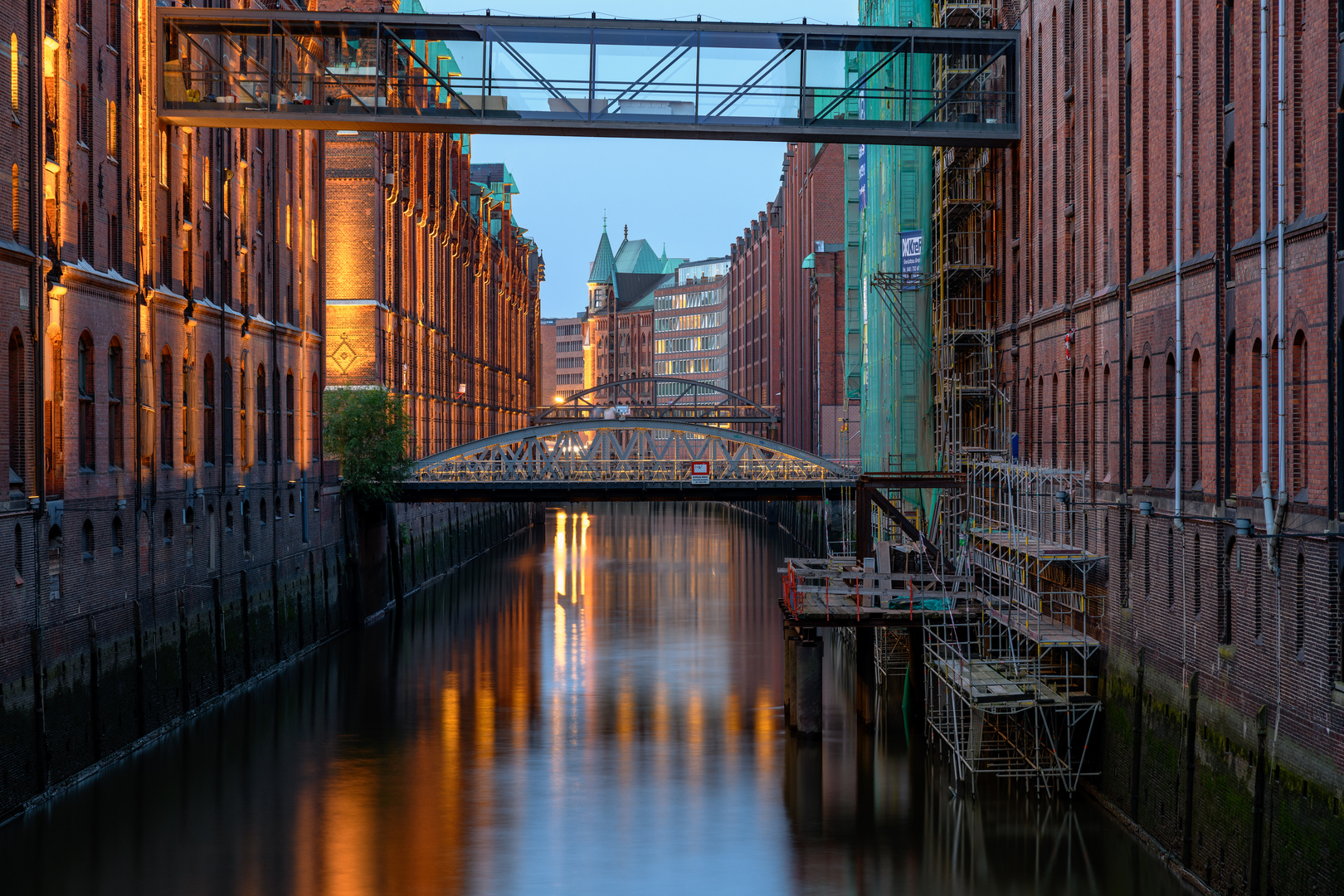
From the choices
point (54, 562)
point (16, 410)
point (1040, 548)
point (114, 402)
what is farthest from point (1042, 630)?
point (114, 402)

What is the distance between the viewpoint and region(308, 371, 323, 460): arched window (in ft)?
150

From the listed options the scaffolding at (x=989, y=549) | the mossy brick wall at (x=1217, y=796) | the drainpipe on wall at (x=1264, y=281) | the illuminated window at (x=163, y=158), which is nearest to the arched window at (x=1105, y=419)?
the scaffolding at (x=989, y=549)

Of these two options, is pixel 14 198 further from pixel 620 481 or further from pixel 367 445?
pixel 620 481

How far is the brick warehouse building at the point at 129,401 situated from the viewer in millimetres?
24031

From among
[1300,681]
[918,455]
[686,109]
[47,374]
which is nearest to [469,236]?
[918,455]

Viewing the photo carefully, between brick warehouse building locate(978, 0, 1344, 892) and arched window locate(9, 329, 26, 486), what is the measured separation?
56.0ft

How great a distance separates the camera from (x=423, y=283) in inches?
2724

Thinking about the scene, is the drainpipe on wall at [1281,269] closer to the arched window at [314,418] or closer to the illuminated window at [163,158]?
the illuminated window at [163,158]

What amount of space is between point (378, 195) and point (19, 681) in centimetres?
3859

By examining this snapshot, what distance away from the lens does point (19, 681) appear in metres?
22.6

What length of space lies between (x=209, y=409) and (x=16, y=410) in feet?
38.6

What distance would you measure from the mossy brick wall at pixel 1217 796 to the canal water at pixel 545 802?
30.4 inches

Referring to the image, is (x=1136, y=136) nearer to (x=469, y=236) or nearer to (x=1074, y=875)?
(x=1074, y=875)

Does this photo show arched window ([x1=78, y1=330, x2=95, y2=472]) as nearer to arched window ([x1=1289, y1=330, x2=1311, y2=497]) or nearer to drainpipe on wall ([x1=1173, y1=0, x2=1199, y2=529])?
drainpipe on wall ([x1=1173, y1=0, x2=1199, y2=529])
